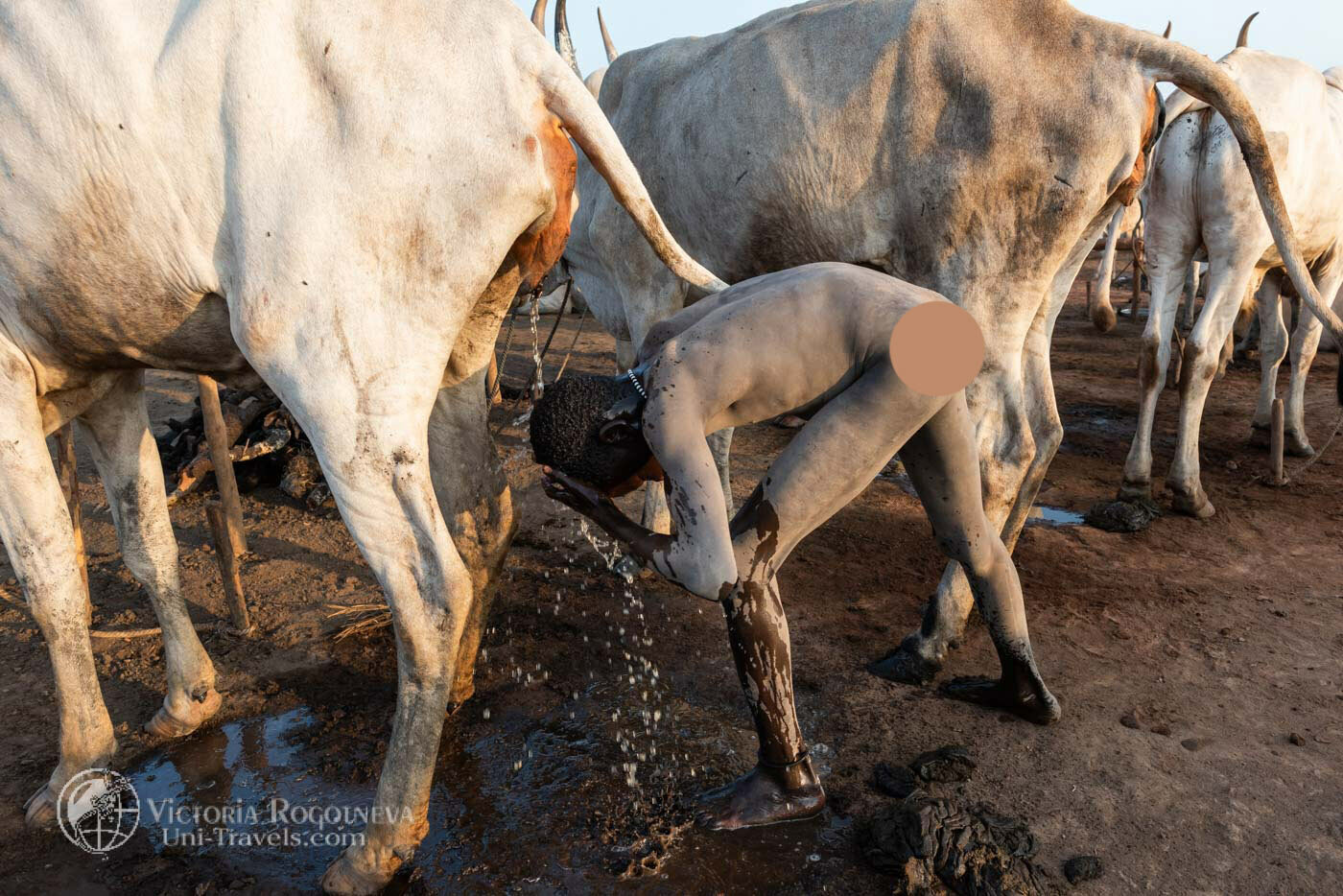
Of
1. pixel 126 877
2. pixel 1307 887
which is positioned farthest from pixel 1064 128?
pixel 126 877

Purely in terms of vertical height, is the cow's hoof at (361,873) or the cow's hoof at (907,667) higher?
the cow's hoof at (361,873)

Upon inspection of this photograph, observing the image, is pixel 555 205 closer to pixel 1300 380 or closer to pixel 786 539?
pixel 786 539

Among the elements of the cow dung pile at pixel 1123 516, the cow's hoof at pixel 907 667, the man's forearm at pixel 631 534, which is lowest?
the cow dung pile at pixel 1123 516

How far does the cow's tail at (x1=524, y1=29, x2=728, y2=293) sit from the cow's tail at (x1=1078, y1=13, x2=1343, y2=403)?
6.10ft

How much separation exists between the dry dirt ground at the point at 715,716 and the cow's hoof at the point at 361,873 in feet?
0.33

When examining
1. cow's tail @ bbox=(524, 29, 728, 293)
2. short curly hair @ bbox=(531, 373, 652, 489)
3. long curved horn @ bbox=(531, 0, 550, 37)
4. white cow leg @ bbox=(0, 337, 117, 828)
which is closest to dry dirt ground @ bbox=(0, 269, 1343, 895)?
white cow leg @ bbox=(0, 337, 117, 828)

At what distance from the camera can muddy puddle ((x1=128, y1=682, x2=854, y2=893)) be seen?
9.00 ft

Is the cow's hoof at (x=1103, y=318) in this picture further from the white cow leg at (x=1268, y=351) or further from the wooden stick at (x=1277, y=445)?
the wooden stick at (x=1277, y=445)

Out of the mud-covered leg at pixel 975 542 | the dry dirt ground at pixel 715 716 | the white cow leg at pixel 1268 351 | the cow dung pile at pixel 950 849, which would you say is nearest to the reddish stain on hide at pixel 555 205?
the mud-covered leg at pixel 975 542

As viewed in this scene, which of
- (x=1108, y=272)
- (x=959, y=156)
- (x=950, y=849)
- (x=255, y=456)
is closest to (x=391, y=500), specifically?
(x=950, y=849)

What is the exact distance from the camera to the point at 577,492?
2.71 meters

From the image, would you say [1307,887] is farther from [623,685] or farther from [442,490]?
[442,490]

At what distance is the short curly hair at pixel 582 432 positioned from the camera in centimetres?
267

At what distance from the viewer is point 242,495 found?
5.80 metres
